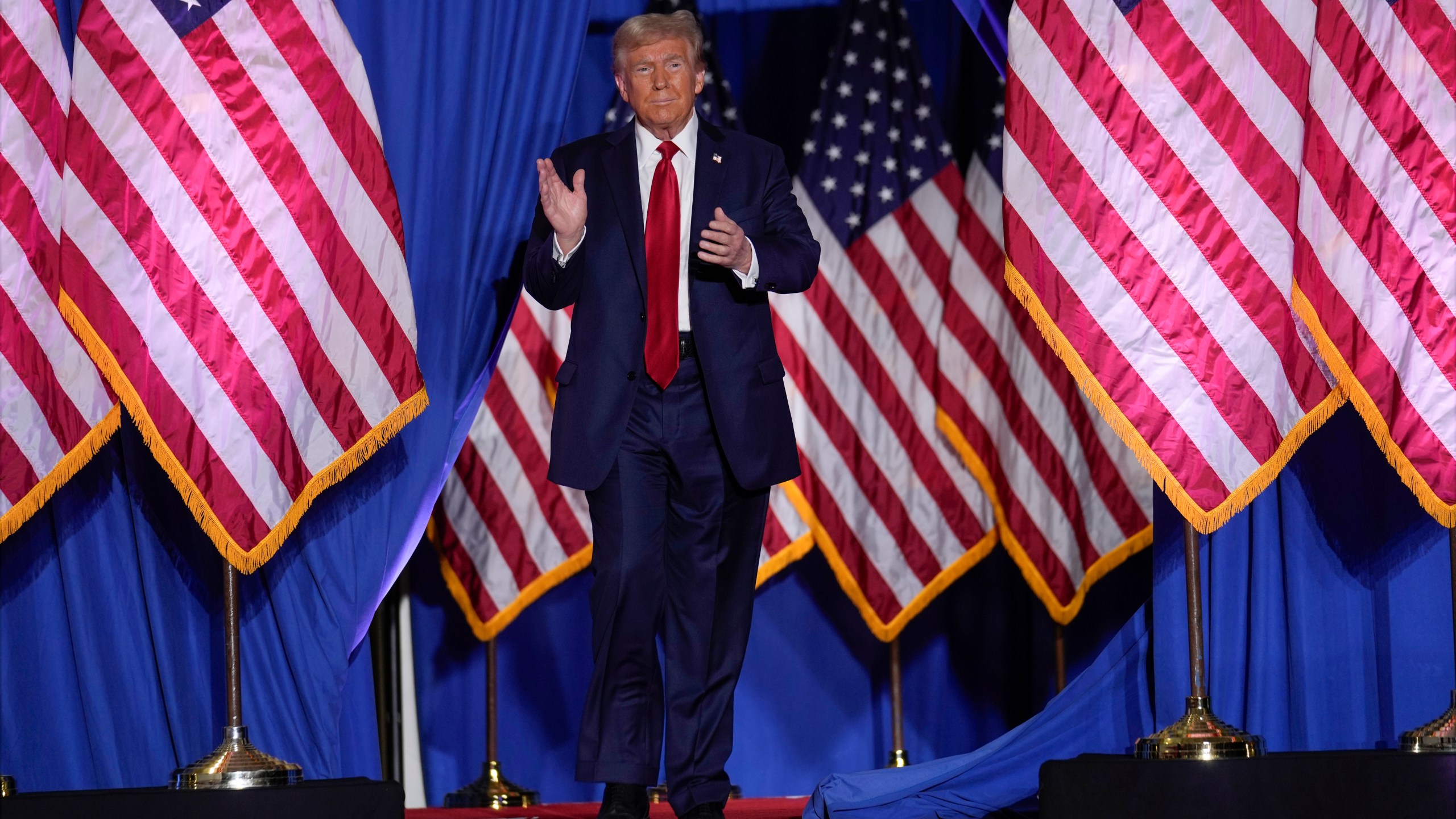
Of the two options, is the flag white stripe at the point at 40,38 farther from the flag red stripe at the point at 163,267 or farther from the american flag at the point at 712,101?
the american flag at the point at 712,101

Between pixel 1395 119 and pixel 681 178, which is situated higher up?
pixel 1395 119

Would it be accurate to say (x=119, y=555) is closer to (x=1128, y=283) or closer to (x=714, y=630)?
(x=714, y=630)

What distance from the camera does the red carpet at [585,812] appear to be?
384 centimetres

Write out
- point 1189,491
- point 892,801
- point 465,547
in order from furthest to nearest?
point 465,547
point 892,801
point 1189,491

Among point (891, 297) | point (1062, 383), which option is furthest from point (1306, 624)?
point (891, 297)

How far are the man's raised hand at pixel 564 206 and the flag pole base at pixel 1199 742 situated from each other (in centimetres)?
164

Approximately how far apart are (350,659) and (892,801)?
4.77ft

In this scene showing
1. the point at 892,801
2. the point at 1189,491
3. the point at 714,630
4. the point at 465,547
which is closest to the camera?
the point at 714,630

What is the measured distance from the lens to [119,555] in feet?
13.2

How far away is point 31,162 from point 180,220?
1.68ft

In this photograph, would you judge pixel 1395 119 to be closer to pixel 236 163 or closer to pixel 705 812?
pixel 705 812

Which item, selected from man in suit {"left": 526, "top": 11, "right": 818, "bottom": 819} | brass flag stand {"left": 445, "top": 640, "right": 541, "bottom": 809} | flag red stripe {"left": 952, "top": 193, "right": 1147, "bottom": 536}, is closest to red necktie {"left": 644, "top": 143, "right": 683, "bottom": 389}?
man in suit {"left": 526, "top": 11, "right": 818, "bottom": 819}

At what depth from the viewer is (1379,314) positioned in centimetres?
359

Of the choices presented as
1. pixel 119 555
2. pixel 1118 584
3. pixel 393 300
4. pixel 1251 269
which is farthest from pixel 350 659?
pixel 1118 584
